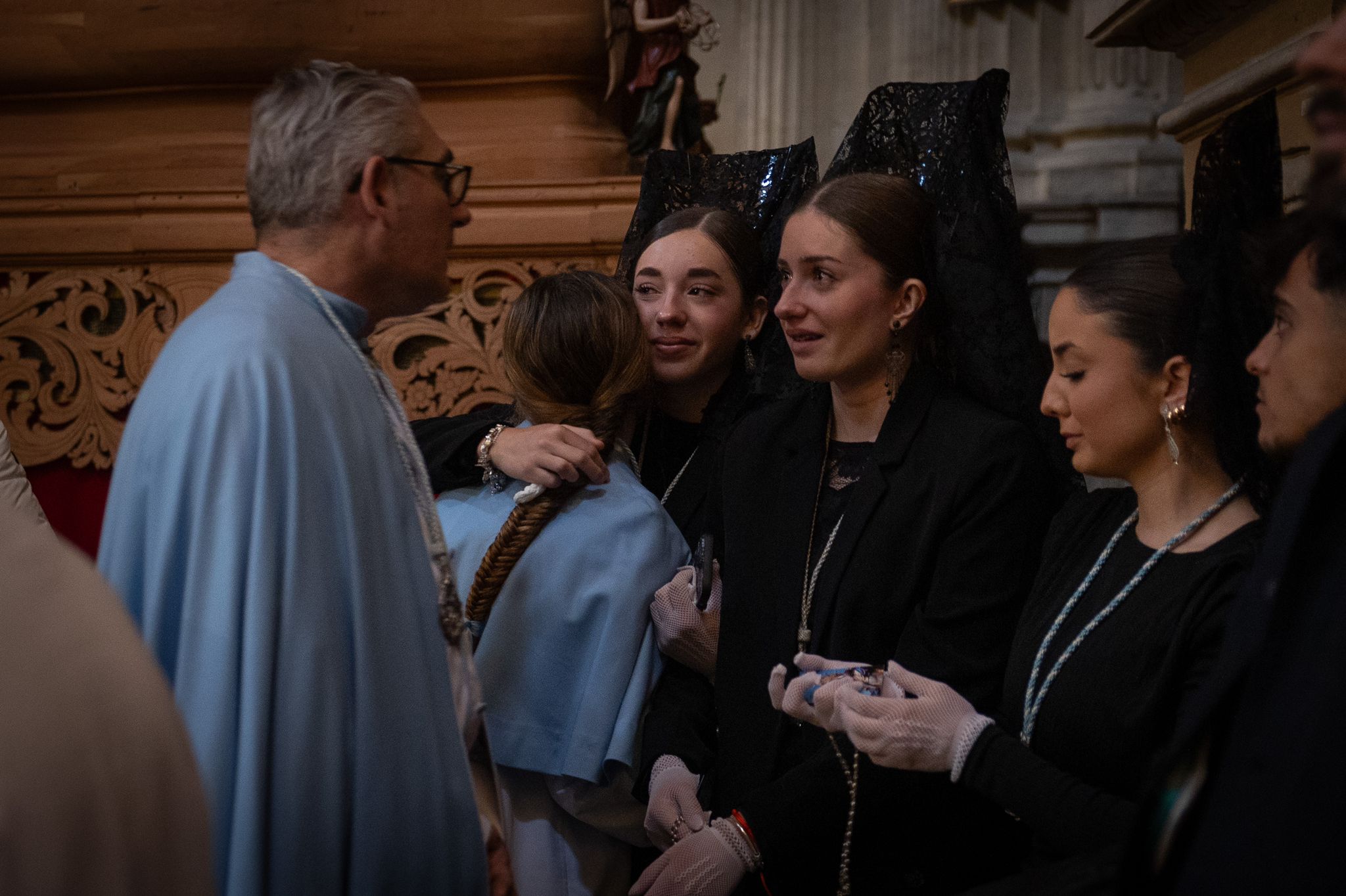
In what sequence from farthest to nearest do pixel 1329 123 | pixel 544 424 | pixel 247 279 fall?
pixel 544 424 < pixel 247 279 < pixel 1329 123

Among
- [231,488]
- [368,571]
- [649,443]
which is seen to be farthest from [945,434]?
[231,488]

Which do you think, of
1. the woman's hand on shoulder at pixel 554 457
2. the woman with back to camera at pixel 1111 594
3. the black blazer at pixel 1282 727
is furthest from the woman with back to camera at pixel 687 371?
the black blazer at pixel 1282 727

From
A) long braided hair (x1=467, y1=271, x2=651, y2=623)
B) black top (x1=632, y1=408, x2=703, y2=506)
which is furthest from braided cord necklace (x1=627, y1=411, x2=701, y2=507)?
long braided hair (x1=467, y1=271, x2=651, y2=623)

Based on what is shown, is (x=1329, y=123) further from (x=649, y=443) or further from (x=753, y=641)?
(x=649, y=443)

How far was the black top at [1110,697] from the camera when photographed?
1529mm

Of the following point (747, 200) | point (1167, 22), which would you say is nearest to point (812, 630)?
point (747, 200)

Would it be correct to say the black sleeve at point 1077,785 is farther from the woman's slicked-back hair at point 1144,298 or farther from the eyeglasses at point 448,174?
the eyeglasses at point 448,174

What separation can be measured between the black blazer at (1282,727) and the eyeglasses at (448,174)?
3.77 feet

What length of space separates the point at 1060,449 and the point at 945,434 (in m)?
0.26

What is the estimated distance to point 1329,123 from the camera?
33.2 inches

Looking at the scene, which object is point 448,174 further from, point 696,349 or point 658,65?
point 658,65

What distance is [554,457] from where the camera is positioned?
7.02 ft

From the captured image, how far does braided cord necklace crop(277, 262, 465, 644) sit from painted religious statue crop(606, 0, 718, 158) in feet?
6.54

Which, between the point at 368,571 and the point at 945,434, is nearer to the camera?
the point at 368,571
